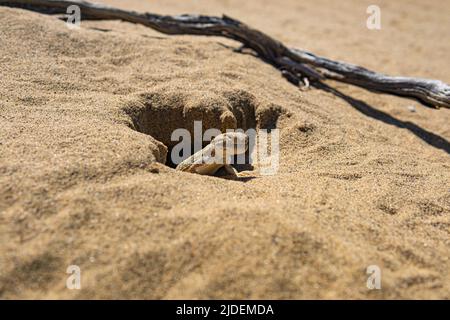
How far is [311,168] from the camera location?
11.0ft

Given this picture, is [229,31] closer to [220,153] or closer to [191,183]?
[220,153]

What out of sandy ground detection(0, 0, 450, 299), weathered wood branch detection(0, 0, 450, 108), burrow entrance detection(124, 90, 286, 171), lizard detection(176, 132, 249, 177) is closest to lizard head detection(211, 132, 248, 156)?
lizard detection(176, 132, 249, 177)

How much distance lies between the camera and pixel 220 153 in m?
3.23

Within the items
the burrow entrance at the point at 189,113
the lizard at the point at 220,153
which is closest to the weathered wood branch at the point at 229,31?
the burrow entrance at the point at 189,113

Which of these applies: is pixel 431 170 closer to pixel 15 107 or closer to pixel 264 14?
pixel 15 107

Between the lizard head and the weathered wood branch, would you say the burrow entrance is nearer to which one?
the lizard head

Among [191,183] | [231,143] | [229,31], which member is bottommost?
[191,183]

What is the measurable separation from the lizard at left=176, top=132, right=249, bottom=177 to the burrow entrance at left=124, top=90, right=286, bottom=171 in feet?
1.10

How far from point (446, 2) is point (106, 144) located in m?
9.13

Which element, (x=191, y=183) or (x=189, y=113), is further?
(x=189, y=113)

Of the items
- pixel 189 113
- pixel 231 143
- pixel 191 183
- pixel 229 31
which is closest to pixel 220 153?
pixel 231 143

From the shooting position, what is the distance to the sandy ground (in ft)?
7.45

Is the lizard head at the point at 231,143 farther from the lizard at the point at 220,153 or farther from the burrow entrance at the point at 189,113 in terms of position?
the burrow entrance at the point at 189,113

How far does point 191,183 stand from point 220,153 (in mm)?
514
